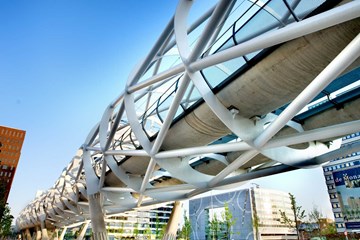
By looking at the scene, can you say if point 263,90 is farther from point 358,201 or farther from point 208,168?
point 358,201

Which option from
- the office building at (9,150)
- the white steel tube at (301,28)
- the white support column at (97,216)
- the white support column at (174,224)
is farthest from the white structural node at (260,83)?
the office building at (9,150)

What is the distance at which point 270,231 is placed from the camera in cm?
9700

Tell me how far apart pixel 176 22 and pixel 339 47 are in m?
4.05

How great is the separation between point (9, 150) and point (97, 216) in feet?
347

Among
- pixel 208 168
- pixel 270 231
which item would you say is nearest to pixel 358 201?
pixel 270 231

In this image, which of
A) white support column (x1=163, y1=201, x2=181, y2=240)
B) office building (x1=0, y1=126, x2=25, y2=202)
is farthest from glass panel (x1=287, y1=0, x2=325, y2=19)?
office building (x1=0, y1=126, x2=25, y2=202)

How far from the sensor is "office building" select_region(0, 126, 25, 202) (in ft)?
340

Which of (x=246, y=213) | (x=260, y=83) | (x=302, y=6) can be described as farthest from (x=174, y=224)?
(x=246, y=213)

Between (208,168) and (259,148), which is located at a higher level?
(208,168)

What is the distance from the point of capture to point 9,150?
4190 inches

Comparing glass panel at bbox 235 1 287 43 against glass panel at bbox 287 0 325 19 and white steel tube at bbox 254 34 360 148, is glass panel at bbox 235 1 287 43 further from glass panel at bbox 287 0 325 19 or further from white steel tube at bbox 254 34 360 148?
white steel tube at bbox 254 34 360 148

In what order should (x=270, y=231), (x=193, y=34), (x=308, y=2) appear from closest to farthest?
(x=308, y=2), (x=193, y=34), (x=270, y=231)

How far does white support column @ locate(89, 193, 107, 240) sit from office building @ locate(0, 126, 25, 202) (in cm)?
10109

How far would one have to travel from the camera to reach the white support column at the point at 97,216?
19.1 meters
